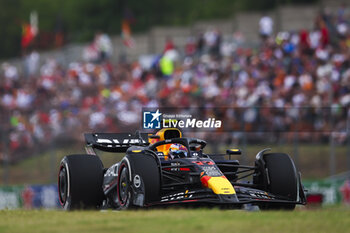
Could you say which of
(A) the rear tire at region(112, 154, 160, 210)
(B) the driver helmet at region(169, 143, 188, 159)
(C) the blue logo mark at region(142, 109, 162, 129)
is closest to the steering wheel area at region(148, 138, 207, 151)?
(B) the driver helmet at region(169, 143, 188, 159)

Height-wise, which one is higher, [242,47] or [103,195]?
[242,47]

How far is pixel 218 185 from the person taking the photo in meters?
10.6

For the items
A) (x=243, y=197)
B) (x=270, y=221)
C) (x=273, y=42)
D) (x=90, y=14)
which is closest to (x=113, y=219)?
(x=270, y=221)

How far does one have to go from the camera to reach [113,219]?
29.4 feet

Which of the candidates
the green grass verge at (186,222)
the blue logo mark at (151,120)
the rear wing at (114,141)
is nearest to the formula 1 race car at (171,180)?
the blue logo mark at (151,120)

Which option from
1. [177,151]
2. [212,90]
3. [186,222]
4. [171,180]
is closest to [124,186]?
[171,180]

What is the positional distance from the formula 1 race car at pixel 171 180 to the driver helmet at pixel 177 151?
2 centimetres

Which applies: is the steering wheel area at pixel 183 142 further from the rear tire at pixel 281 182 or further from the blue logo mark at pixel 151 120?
the rear tire at pixel 281 182

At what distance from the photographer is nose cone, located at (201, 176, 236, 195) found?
414 inches

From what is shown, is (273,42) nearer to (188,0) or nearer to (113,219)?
(113,219)

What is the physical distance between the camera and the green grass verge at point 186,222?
8227mm

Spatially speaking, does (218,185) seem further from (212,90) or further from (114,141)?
(212,90)

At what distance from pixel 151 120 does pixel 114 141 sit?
2.51 ft

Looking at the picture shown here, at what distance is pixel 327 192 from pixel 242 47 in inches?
383
